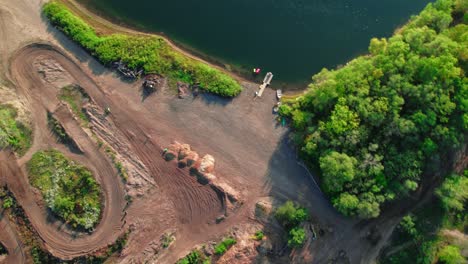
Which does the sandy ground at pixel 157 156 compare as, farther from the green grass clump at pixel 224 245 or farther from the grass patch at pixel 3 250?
the green grass clump at pixel 224 245

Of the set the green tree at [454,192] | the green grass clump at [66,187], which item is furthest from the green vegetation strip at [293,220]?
the green grass clump at [66,187]

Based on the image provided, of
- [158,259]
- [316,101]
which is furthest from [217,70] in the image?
[158,259]

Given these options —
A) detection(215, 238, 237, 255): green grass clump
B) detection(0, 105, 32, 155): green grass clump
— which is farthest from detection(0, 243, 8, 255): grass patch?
detection(215, 238, 237, 255): green grass clump

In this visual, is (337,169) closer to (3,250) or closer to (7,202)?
(7,202)

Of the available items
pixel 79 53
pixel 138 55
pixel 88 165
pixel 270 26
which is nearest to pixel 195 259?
pixel 88 165

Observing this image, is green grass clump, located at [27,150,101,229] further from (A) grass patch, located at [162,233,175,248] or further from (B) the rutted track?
(A) grass patch, located at [162,233,175,248]

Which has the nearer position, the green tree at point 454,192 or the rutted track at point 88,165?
the green tree at point 454,192
